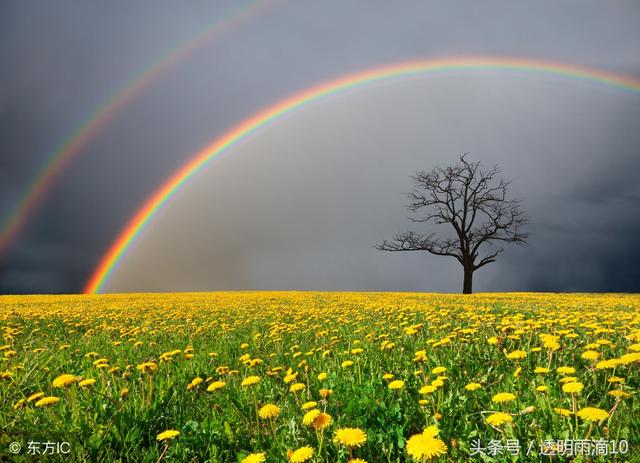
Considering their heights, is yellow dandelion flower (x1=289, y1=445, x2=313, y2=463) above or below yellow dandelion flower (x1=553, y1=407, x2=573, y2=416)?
below

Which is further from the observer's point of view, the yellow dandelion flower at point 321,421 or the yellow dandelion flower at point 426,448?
the yellow dandelion flower at point 321,421

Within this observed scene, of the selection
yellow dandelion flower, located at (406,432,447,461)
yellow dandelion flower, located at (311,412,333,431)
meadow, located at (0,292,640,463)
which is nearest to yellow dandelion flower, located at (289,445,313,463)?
meadow, located at (0,292,640,463)

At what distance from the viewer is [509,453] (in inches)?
79.4

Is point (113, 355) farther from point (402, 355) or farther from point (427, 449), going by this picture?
point (427, 449)

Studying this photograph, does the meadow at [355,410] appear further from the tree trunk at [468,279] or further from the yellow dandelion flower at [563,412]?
the tree trunk at [468,279]

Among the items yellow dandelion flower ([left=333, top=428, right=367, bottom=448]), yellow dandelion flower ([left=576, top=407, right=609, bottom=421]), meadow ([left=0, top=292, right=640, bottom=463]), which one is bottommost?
meadow ([left=0, top=292, right=640, bottom=463])

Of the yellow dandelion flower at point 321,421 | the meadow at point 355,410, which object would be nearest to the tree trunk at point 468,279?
the meadow at point 355,410

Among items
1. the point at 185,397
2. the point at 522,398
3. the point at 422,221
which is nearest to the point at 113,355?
the point at 185,397

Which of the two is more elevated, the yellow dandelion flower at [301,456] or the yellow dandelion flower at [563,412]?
the yellow dandelion flower at [563,412]

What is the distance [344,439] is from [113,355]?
459 centimetres

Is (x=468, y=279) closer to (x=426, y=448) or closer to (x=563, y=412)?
(x=563, y=412)

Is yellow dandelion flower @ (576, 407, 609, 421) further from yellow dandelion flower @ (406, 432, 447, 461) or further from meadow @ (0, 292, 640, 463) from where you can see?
yellow dandelion flower @ (406, 432, 447, 461)

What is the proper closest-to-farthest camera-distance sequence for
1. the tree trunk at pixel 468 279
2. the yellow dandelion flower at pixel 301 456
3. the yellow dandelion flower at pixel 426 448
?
1. the yellow dandelion flower at pixel 426 448
2. the yellow dandelion flower at pixel 301 456
3. the tree trunk at pixel 468 279

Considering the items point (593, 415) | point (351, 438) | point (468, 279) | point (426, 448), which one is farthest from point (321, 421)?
point (468, 279)
